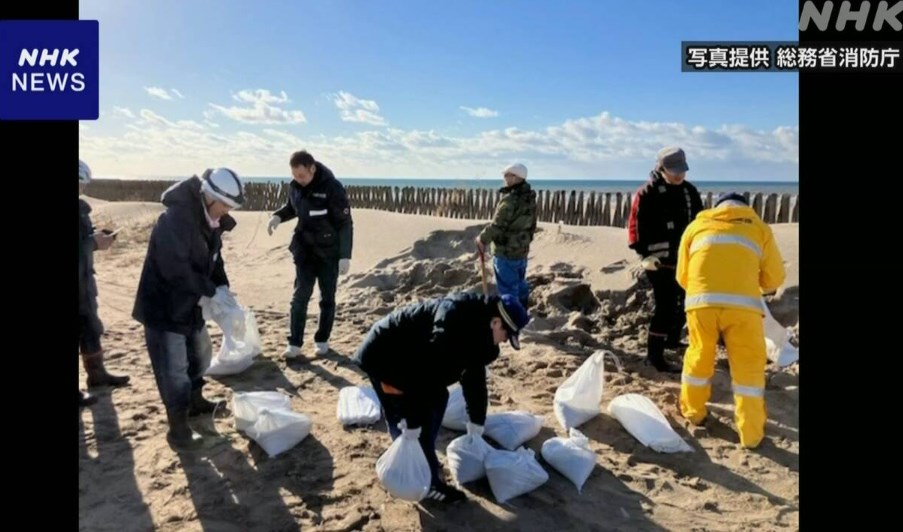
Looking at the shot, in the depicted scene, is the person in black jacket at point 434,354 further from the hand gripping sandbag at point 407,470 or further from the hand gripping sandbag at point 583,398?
the hand gripping sandbag at point 583,398

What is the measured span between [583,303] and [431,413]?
3.87 m

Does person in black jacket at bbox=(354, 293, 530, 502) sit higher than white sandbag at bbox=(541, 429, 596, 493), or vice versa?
person in black jacket at bbox=(354, 293, 530, 502)

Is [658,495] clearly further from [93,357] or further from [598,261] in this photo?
[598,261]

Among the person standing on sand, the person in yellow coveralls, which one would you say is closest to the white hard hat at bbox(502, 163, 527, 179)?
the person standing on sand

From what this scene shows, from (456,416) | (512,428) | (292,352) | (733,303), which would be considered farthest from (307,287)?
(733,303)

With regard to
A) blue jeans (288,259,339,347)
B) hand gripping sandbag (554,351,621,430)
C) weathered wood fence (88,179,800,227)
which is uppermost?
weathered wood fence (88,179,800,227)

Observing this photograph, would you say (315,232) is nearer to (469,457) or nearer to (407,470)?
(469,457)

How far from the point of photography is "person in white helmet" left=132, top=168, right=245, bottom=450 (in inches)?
123

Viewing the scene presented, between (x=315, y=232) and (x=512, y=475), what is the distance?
2.58 meters

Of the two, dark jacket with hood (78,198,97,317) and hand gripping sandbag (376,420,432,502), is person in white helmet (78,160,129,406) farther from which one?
hand gripping sandbag (376,420,432,502)

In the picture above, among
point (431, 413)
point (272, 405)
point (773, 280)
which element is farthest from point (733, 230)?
point (272, 405)

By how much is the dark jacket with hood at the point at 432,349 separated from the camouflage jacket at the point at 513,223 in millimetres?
2498

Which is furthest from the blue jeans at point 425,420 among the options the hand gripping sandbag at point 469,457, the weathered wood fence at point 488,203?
the weathered wood fence at point 488,203
